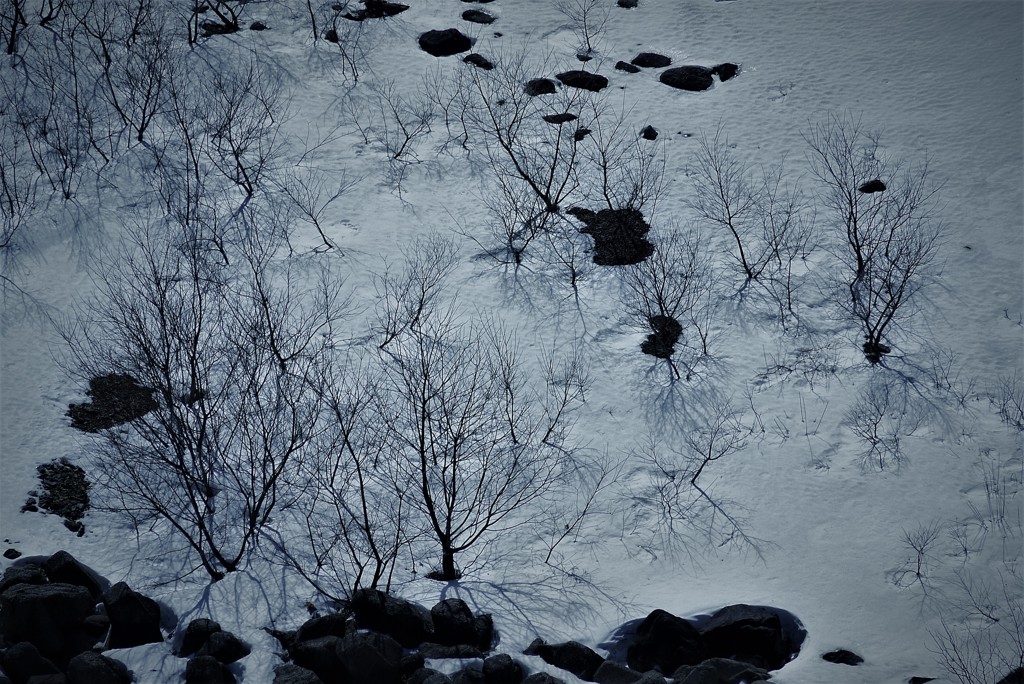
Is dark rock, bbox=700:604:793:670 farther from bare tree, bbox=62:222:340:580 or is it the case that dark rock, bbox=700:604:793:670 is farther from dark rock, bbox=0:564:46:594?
dark rock, bbox=0:564:46:594

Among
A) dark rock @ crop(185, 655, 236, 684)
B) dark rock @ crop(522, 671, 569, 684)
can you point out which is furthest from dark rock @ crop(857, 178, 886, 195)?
dark rock @ crop(185, 655, 236, 684)

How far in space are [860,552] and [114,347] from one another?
13.3 m

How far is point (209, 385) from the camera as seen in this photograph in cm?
1662

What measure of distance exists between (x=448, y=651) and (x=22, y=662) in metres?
5.53

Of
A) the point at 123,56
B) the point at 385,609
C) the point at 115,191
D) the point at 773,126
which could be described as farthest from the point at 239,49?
the point at 385,609

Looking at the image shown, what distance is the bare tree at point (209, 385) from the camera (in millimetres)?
15297

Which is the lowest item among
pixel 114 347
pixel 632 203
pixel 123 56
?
pixel 114 347

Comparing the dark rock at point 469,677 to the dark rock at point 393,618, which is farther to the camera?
the dark rock at point 393,618

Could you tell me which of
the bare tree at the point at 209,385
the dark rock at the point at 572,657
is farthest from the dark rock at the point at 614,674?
the bare tree at the point at 209,385

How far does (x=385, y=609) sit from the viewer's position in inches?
543

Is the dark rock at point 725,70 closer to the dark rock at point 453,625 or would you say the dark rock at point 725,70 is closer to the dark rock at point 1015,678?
the dark rock at point 453,625

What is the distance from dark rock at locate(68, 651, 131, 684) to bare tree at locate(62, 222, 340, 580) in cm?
223

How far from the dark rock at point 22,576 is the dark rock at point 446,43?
16.1 metres

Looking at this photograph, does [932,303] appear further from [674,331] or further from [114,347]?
[114,347]
